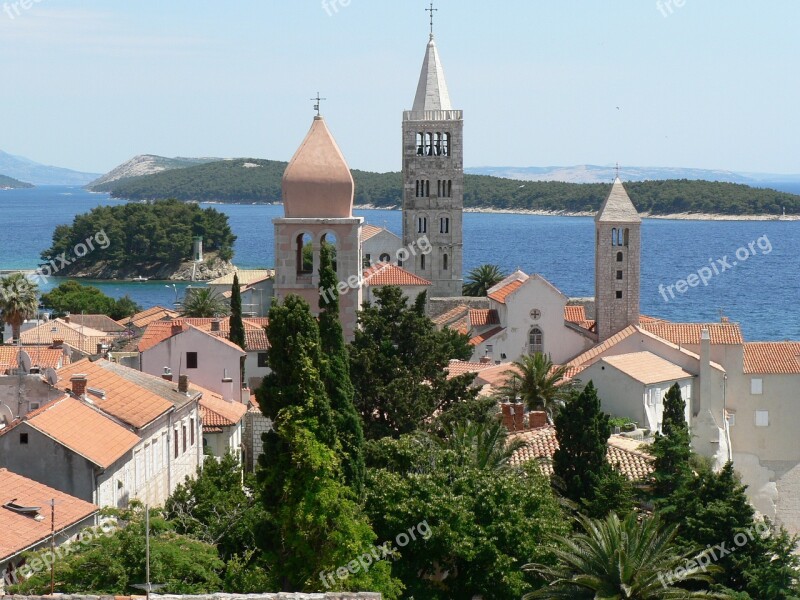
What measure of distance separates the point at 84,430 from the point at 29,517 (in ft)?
12.2

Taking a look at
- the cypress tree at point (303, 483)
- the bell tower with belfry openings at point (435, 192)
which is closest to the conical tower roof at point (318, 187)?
the cypress tree at point (303, 483)

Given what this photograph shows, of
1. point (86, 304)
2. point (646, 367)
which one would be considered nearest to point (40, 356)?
point (646, 367)

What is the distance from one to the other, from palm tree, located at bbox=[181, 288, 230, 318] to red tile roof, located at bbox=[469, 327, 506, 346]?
46.2 feet

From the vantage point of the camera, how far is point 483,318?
61.6 metres

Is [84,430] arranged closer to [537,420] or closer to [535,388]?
[537,420]

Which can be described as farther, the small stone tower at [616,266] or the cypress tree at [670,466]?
the small stone tower at [616,266]

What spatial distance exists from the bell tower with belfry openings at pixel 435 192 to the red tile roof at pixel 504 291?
718 inches

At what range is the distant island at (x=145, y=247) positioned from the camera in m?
156

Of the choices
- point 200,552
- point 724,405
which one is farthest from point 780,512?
point 200,552

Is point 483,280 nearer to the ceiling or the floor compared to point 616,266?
nearer to the floor

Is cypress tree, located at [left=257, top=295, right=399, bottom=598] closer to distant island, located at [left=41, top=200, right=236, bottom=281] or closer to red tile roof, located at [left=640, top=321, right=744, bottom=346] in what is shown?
red tile roof, located at [left=640, top=321, right=744, bottom=346]

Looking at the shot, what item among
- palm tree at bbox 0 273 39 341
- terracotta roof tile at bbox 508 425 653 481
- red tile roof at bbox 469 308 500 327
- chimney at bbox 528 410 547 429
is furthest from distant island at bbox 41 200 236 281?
terracotta roof tile at bbox 508 425 653 481

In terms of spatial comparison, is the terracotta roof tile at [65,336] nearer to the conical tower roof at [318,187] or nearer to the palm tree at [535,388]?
the palm tree at [535,388]

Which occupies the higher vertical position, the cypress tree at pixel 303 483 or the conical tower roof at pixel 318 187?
the conical tower roof at pixel 318 187
